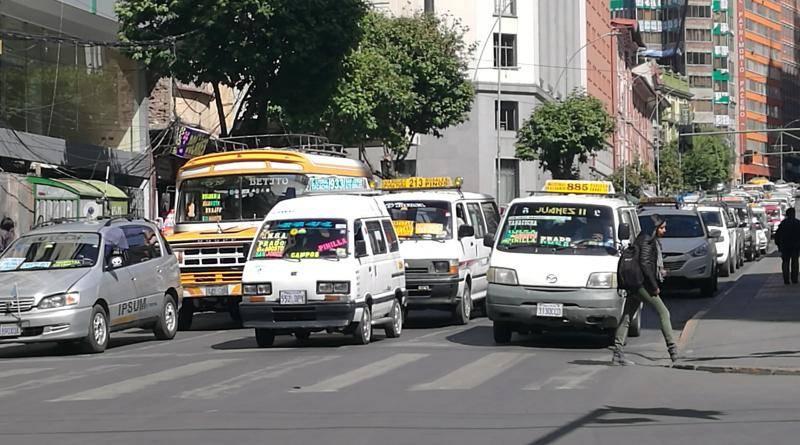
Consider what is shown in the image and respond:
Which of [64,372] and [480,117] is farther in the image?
[480,117]

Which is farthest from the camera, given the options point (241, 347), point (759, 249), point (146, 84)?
point (759, 249)

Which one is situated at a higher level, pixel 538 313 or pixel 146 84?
pixel 146 84

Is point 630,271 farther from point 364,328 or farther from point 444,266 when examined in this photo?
point 444,266

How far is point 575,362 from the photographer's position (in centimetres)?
1652

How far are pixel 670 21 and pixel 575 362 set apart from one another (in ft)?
498

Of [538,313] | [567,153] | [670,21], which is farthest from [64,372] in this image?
[670,21]

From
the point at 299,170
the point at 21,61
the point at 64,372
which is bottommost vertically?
the point at 64,372

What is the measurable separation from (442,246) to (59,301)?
22.7 ft

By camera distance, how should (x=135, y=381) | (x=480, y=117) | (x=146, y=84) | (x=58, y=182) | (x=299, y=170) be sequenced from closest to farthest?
(x=135, y=381)
(x=299, y=170)
(x=58, y=182)
(x=146, y=84)
(x=480, y=117)

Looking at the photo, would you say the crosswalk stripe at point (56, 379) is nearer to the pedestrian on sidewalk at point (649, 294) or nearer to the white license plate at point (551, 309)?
the white license plate at point (551, 309)

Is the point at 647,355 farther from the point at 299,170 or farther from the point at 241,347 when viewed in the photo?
the point at 299,170

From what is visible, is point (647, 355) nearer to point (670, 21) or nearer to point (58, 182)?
point (58, 182)

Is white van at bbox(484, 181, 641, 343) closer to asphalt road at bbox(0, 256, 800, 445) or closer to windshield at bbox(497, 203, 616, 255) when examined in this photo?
windshield at bbox(497, 203, 616, 255)

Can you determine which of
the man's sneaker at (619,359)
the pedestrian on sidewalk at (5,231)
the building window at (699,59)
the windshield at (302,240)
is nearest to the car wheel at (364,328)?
the windshield at (302,240)
